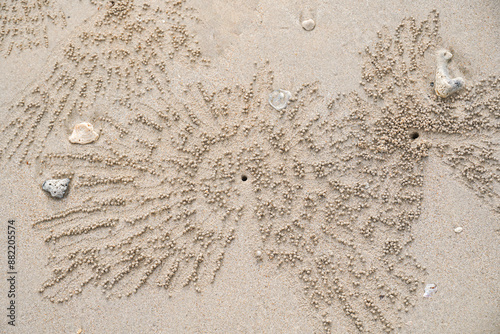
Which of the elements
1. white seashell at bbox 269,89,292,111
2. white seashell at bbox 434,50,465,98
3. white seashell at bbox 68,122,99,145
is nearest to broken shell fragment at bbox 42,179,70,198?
white seashell at bbox 68,122,99,145

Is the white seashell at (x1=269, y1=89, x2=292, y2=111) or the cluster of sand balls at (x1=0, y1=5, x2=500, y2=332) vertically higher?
the white seashell at (x1=269, y1=89, x2=292, y2=111)

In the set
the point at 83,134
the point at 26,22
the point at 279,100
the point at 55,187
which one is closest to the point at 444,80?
the point at 279,100

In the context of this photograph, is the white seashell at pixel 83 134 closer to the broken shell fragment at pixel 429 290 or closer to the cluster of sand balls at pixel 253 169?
the cluster of sand balls at pixel 253 169

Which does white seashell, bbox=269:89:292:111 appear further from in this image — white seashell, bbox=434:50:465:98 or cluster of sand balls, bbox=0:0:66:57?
cluster of sand balls, bbox=0:0:66:57

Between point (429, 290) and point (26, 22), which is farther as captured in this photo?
point (26, 22)

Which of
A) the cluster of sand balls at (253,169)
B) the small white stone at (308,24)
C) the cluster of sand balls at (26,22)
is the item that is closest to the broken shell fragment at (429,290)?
the cluster of sand balls at (253,169)

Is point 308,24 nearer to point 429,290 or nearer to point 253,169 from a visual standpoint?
point 253,169

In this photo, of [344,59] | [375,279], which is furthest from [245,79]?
[375,279]
